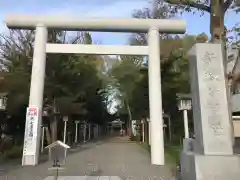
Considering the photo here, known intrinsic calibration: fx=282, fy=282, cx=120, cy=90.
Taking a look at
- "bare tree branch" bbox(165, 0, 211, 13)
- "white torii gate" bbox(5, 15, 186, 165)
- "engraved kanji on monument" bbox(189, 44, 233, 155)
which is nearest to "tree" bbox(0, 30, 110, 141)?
"white torii gate" bbox(5, 15, 186, 165)

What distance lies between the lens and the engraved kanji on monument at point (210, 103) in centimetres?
627

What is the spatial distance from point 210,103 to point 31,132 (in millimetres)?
7372

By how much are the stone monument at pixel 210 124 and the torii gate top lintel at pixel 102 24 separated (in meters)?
5.21

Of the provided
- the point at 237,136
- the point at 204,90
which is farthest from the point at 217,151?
the point at 237,136

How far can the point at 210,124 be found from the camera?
635 centimetres

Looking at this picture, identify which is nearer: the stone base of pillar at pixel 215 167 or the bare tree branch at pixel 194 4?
the stone base of pillar at pixel 215 167

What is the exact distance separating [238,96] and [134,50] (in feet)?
55.8

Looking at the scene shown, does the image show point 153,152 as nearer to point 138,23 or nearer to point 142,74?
point 138,23

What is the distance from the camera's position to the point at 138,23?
12008mm

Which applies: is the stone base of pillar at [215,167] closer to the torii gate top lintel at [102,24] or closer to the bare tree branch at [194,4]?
the bare tree branch at [194,4]

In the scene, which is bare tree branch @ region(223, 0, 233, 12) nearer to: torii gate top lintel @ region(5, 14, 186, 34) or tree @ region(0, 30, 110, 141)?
torii gate top lintel @ region(5, 14, 186, 34)

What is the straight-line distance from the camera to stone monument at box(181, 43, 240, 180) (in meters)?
5.94

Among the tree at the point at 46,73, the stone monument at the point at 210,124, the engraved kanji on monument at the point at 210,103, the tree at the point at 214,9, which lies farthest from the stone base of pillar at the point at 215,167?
the tree at the point at 46,73

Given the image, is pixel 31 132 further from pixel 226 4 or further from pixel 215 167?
pixel 226 4
